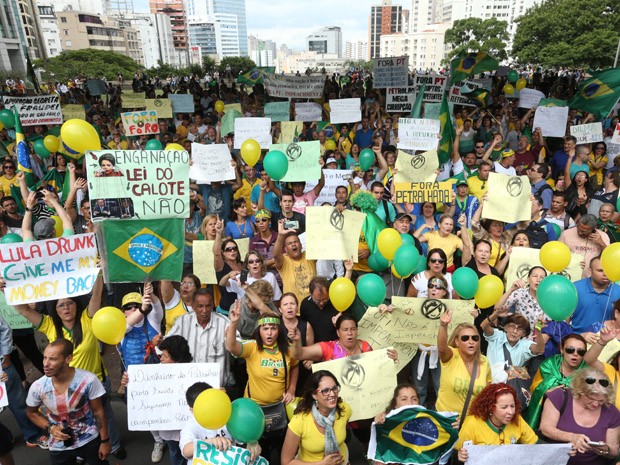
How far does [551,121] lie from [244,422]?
839cm

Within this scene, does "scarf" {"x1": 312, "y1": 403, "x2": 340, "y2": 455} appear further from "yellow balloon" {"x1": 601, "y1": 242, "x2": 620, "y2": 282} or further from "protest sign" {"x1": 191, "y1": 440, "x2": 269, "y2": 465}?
"yellow balloon" {"x1": 601, "y1": 242, "x2": 620, "y2": 282}

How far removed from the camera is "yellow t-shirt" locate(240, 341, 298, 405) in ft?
11.0

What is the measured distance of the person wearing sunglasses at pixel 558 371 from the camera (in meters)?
3.17

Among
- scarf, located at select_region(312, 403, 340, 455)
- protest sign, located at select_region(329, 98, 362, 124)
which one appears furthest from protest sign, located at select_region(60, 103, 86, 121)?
scarf, located at select_region(312, 403, 340, 455)

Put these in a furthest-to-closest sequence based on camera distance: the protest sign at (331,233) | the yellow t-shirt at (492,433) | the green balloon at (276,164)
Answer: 1. the green balloon at (276,164)
2. the protest sign at (331,233)
3. the yellow t-shirt at (492,433)

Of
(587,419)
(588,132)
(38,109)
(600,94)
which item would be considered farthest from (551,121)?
(38,109)

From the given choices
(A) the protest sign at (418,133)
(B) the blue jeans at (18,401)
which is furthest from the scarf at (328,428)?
(A) the protest sign at (418,133)

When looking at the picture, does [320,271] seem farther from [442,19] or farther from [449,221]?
[442,19]

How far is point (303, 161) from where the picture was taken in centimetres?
617

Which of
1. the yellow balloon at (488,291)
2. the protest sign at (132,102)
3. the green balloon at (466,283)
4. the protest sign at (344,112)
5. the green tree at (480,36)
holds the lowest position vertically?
the yellow balloon at (488,291)

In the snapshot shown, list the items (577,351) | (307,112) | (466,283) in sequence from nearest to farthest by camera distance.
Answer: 1. (577,351)
2. (466,283)
3. (307,112)

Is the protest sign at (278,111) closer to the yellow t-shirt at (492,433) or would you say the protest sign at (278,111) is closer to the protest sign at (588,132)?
the protest sign at (588,132)

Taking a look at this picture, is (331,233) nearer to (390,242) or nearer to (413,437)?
(390,242)

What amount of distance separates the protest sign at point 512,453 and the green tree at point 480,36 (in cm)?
6949
